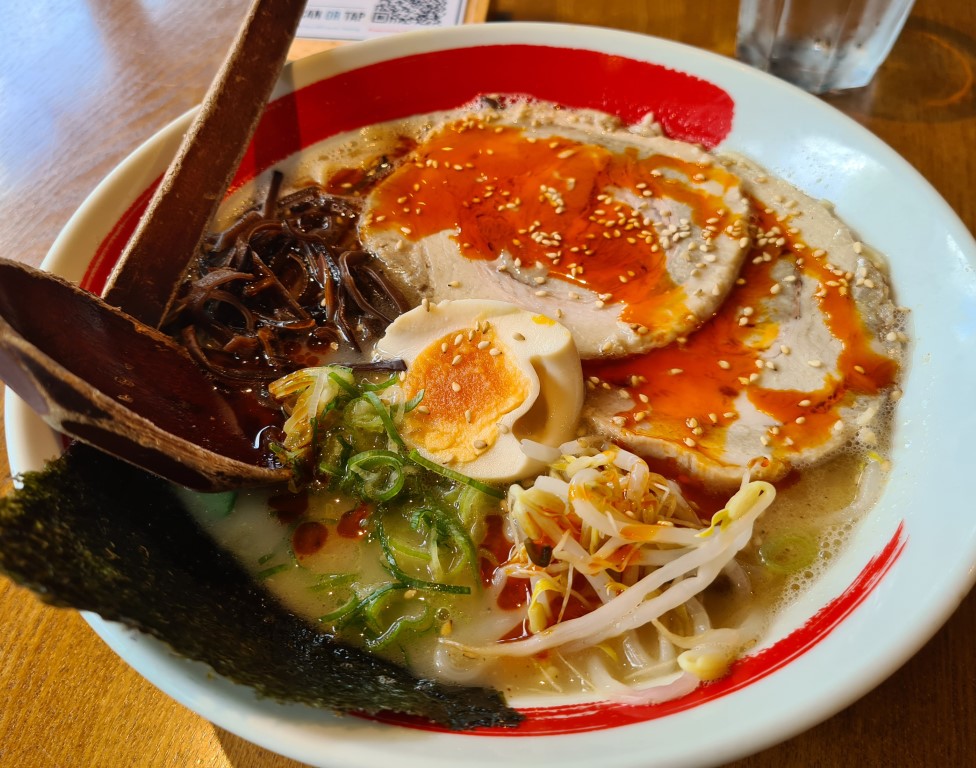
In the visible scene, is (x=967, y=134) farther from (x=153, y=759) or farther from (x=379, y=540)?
(x=153, y=759)

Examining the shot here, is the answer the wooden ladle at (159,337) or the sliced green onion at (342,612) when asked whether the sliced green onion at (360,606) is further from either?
the wooden ladle at (159,337)

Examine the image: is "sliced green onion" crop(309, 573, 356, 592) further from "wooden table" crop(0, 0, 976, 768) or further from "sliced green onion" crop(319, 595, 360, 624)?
"wooden table" crop(0, 0, 976, 768)

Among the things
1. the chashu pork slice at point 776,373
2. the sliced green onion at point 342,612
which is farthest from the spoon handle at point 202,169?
the chashu pork slice at point 776,373

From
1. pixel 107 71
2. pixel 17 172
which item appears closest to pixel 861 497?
pixel 17 172

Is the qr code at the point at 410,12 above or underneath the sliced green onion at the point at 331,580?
above

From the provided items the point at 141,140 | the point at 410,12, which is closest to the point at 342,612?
the point at 141,140
